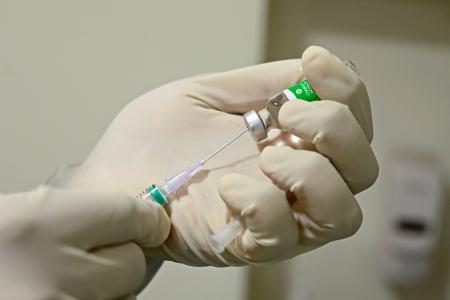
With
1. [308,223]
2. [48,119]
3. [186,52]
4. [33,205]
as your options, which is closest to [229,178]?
[308,223]

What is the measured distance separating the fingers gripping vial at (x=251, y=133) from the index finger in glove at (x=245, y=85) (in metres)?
0.05

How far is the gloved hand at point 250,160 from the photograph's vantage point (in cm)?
66

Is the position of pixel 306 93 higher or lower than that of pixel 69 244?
higher

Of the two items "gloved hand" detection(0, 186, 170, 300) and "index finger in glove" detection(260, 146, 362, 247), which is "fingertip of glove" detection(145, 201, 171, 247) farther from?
"index finger in glove" detection(260, 146, 362, 247)

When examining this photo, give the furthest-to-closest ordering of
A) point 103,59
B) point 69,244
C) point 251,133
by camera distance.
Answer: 1. point 103,59
2. point 251,133
3. point 69,244

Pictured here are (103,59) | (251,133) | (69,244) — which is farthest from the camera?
(103,59)

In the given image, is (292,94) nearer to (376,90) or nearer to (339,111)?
(339,111)

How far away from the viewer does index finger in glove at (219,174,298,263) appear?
65 cm

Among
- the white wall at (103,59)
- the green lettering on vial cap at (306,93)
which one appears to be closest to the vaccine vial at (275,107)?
the green lettering on vial cap at (306,93)

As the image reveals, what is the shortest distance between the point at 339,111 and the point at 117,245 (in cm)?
31

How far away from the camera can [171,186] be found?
29.3 inches

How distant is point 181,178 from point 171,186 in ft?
0.06

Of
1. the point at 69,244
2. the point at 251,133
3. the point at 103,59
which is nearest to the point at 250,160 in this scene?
the point at 251,133

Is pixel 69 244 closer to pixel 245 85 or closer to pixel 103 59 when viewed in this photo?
pixel 245 85
